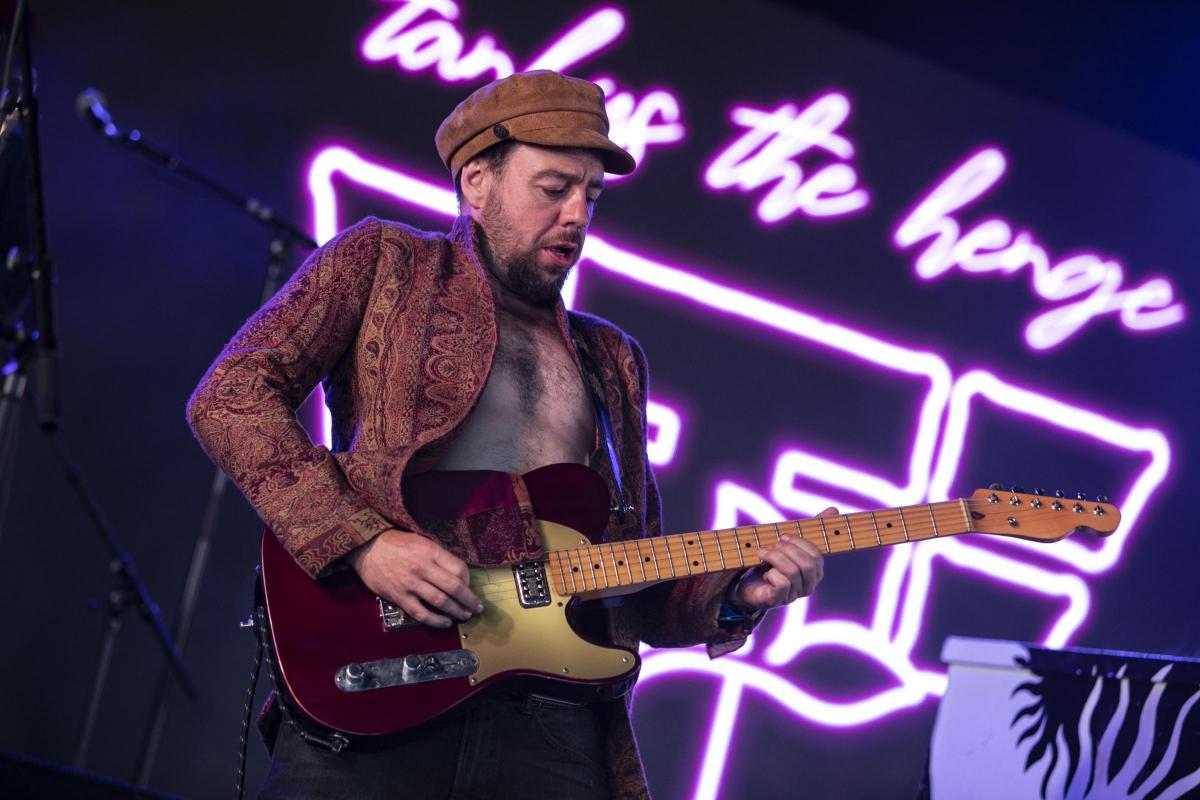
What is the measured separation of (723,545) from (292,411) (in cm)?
88

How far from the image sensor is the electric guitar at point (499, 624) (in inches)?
73.5

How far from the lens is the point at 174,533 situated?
409 cm

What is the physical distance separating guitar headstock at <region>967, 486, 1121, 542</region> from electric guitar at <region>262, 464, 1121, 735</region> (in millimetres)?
358

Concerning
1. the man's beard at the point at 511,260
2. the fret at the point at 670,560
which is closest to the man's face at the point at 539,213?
the man's beard at the point at 511,260

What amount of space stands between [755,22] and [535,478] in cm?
348

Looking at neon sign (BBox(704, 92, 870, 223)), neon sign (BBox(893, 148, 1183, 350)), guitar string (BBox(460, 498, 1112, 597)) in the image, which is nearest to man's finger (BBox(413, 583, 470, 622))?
guitar string (BBox(460, 498, 1112, 597))

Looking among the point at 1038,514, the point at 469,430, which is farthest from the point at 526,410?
the point at 1038,514

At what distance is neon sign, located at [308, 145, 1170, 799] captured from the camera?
4.53m

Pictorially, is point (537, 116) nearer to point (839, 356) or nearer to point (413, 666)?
point (413, 666)

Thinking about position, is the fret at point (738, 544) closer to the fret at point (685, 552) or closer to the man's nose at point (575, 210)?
the fret at point (685, 552)

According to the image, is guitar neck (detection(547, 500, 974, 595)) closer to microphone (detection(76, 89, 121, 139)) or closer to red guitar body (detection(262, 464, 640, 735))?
red guitar body (detection(262, 464, 640, 735))

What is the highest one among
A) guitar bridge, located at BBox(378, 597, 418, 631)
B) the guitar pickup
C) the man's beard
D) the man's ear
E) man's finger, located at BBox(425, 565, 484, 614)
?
the man's ear

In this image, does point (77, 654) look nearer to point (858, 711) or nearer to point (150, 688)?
point (150, 688)

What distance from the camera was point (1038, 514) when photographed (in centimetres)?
256
